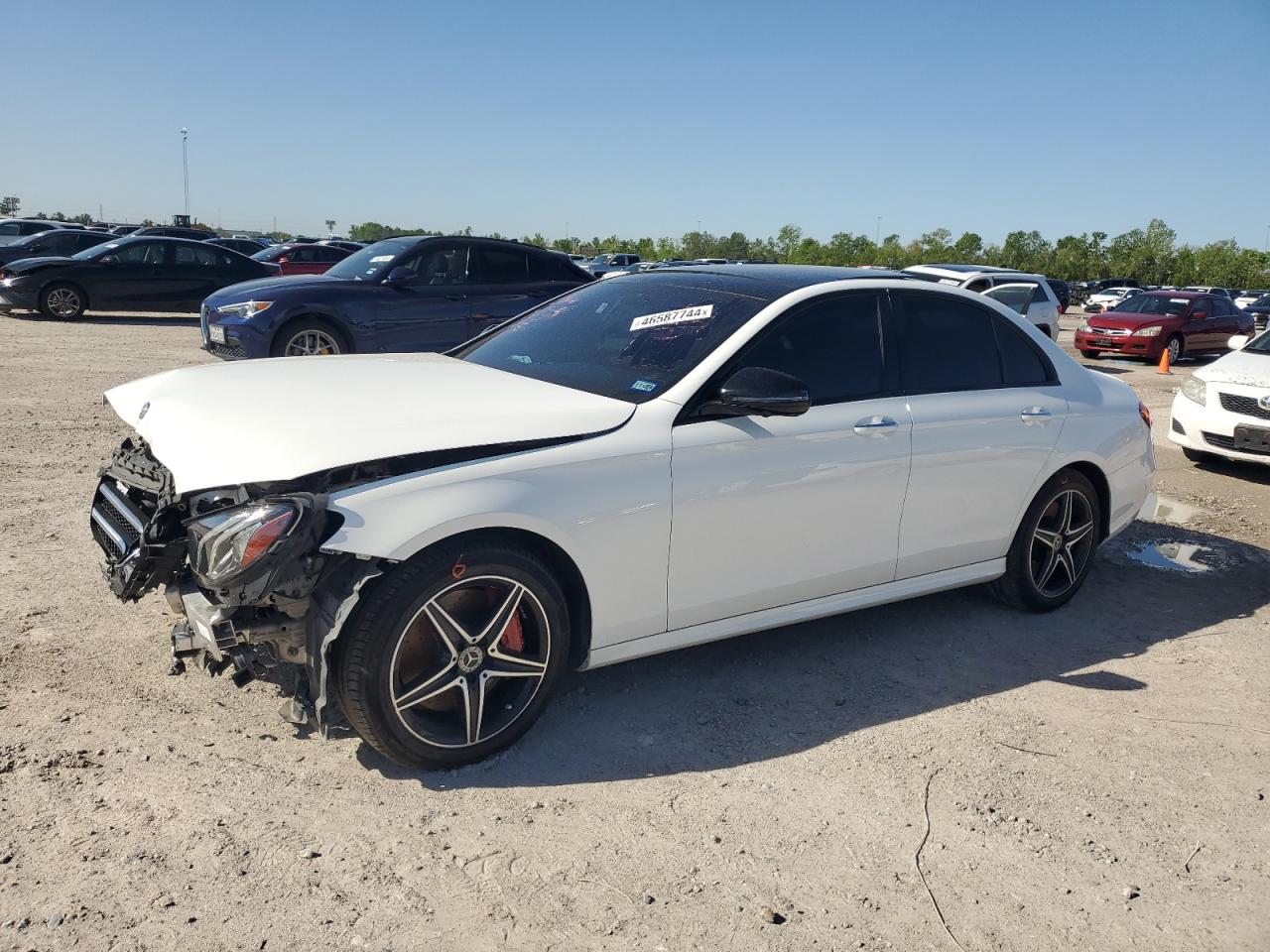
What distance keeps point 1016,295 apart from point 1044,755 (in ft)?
44.0

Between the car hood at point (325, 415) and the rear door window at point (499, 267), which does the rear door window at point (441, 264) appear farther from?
the car hood at point (325, 415)

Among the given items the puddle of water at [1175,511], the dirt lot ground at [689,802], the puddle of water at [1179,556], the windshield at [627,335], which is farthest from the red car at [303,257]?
the puddle of water at [1179,556]

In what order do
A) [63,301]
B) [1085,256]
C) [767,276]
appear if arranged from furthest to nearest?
[1085,256]
[63,301]
[767,276]

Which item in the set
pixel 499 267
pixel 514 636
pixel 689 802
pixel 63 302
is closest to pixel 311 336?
pixel 499 267

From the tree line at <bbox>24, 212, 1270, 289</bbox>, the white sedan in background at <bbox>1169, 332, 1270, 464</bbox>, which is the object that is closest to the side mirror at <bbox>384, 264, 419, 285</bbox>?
the white sedan in background at <bbox>1169, 332, 1270, 464</bbox>

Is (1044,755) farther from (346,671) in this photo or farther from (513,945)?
(346,671)

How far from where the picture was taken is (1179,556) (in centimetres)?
653

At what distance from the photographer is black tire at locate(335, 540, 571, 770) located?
10.4 feet

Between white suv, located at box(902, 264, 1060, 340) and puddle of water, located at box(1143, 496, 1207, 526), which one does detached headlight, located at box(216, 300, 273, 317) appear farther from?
white suv, located at box(902, 264, 1060, 340)

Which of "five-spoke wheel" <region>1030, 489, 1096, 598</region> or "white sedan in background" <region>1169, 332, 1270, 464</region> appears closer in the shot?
"five-spoke wheel" <region>1030, 489, 1096, 598</region>

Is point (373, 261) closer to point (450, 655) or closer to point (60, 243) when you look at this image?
point (450, 655)

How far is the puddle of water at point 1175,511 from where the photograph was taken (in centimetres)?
749

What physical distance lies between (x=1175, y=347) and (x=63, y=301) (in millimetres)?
21072

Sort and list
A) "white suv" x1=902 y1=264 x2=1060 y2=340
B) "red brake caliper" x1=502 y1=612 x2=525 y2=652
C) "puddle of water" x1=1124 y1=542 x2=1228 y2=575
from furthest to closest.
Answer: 1. "white suv" x1=902 y1=264 x2=1060 y2=340
2. "puddle of water" x1=1124 y1=542 x2=1228 y2=575
3. "red brake caliper" x1=502 y1=612 x2=525 y2=652
